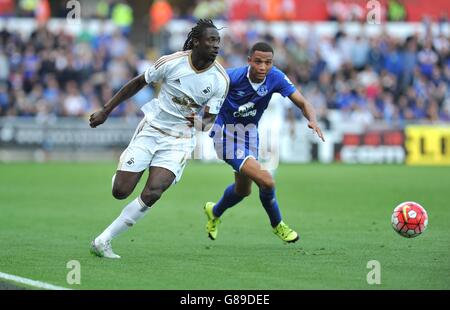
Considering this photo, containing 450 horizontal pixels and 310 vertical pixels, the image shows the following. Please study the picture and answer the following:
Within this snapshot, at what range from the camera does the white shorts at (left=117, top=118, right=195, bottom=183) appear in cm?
1004

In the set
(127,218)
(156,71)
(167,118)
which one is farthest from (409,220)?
(156,71)

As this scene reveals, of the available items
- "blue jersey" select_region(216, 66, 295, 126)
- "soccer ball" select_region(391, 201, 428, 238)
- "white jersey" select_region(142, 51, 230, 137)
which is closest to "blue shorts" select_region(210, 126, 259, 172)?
"blue jersey" select_region(216, 66, 295, 126)

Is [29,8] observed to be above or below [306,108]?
above

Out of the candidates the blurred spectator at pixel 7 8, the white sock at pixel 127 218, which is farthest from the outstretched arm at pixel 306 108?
the blurred spectator at pixel 7 8

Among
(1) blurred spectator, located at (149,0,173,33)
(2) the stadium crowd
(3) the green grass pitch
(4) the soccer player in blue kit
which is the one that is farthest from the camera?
(1) blurred spectator, located at (149,0,173,33)

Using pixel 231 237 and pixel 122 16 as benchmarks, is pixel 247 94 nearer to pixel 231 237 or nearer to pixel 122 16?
pixel 231 237

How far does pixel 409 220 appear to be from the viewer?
10508mm

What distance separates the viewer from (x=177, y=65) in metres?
10.1

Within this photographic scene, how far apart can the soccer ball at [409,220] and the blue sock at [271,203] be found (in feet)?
4.51

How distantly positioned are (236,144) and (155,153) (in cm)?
142

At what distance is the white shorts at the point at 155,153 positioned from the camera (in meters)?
10.0

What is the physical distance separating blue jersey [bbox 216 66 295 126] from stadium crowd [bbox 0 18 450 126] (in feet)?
50.1

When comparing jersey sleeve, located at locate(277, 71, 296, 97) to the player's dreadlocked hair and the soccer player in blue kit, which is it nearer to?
the soccer player in blue kit
